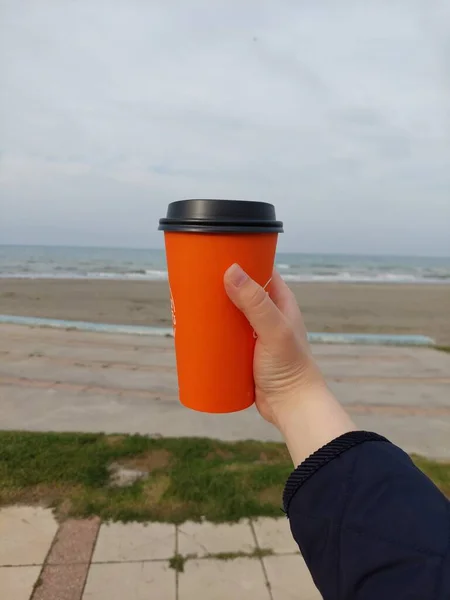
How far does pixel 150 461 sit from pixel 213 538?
3.19 feet

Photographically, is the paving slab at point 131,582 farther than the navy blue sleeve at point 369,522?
Yes

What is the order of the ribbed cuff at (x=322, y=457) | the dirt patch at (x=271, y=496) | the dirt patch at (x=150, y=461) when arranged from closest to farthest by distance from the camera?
the ribbed cuff at (x=322, y=457)
the dirt patch at (x=271, y=496)
the dirt patch at (x=150, y=461)

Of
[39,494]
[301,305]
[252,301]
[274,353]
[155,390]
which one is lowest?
[301,305]

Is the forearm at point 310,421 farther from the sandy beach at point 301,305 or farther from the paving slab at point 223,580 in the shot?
the sandy beach at point 301,305

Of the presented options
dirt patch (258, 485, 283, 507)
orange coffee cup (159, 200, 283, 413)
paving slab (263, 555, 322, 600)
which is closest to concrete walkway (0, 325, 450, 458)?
dirt patch (258, 485, 283, 507)

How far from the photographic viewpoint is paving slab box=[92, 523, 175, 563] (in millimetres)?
2625

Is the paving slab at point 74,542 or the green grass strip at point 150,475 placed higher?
the green grass strip at point 150,475

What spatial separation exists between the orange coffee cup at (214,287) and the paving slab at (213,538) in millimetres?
1506

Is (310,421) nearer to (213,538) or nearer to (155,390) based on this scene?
(213,538)

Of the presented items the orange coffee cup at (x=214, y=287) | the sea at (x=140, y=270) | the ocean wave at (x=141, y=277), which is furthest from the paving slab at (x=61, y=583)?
the sea at (x=140, y=270)

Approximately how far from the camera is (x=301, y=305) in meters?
15.8

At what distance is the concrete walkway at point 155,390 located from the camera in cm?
439

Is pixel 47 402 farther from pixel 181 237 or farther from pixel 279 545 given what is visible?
pixel 181 237

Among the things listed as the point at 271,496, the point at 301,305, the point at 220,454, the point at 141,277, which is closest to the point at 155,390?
the point at 220,454
